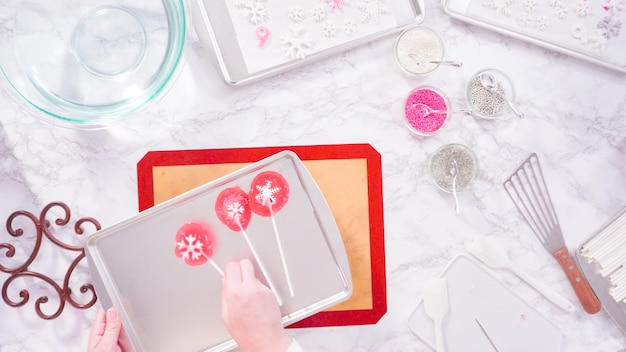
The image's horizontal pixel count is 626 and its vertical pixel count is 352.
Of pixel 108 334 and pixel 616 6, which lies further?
pixel 616 6

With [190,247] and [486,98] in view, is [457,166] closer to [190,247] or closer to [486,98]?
[486,98]

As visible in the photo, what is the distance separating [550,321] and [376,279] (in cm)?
33

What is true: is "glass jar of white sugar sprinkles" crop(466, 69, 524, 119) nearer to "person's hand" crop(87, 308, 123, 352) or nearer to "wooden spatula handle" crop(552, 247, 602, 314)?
"wooden spatula handle" crop(552, 247, 602, 314)

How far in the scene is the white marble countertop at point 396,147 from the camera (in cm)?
97

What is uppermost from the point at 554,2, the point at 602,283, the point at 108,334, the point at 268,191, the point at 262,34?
the point at 262,34

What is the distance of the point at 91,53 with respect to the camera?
0.92m

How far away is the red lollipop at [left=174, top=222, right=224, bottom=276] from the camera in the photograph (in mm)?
885

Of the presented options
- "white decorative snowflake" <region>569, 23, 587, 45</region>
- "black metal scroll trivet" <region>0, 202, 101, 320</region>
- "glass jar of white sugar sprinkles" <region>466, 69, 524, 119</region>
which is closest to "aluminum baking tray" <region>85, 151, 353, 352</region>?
"black metal scroll trivet" <region>0, 202, 101, 320</region>

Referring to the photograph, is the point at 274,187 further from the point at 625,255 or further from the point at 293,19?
the point at 625,255

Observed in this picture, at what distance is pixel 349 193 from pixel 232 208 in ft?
0.73

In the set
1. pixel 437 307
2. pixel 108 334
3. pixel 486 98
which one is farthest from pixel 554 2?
pixel 108 334

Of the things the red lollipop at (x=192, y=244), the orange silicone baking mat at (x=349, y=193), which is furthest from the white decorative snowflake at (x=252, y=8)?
the red lollipop at (x=192, y=244)

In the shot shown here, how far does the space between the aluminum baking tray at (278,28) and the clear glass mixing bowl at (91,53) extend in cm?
7

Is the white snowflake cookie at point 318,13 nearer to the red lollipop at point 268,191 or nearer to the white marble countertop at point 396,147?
the white marble countertop at point 396,147
